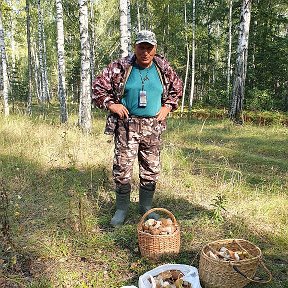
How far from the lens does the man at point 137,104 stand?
3924mm

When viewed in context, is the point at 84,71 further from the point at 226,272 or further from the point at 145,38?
the point at 226,272

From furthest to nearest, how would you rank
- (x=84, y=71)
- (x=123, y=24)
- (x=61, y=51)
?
(x=61, y=51) < (x=84, y=71) < (x=123, y=24)

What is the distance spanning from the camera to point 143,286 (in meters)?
2.81

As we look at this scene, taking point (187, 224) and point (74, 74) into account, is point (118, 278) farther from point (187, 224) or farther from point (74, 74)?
point (74, 74)

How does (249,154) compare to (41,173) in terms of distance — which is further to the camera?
(249,154)

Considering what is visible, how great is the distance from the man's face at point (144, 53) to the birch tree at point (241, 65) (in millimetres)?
9229

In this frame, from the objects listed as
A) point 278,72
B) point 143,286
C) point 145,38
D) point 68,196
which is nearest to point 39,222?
point 68,196

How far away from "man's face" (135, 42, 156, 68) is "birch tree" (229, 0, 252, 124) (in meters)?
9.23

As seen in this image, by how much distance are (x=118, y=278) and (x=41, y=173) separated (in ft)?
10.0

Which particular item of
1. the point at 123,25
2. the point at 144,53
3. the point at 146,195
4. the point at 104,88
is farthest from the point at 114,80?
the point at 123,25

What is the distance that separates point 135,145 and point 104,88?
712 mm

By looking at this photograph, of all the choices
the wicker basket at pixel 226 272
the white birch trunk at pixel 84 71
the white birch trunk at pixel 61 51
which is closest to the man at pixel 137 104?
the wicker basket at pixel 226 272

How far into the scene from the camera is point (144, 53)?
382 centimetres

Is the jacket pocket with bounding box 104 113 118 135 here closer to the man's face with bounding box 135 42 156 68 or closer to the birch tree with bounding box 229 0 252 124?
the man's face with bounding box 135 42 156 68
